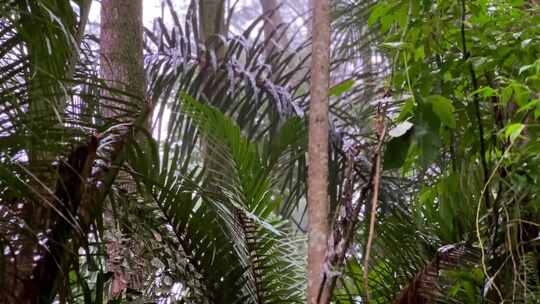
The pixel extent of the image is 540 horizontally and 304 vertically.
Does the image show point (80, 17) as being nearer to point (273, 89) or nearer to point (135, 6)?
point (135, 6)

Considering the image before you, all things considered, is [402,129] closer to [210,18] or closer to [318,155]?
[318,155]

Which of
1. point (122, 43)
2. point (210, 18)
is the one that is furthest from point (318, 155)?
point (210, 18)

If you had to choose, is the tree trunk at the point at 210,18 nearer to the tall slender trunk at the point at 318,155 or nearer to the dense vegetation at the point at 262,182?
the dense vegetation at the point at 262,182

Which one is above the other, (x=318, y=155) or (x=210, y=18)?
(x=210, y=18)

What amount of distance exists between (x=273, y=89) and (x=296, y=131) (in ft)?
3.35

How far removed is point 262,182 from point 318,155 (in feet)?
2.11

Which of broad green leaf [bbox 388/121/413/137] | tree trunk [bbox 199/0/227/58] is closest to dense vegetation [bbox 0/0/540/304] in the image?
broad green leaf [bbox 388/121/413/137]

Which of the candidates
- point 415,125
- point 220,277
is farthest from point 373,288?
point 415,125

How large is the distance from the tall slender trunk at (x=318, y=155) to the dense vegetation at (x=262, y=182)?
0.11 ft

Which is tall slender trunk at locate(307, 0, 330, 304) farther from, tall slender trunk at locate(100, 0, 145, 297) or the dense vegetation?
tall slender trunk at locate(100, 0, 145, 297)

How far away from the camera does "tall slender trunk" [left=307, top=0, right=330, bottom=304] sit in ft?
4.88

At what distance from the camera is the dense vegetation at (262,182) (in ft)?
5.03

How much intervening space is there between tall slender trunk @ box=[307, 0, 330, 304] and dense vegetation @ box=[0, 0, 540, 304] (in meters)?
0.03

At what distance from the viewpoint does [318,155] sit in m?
1.53
